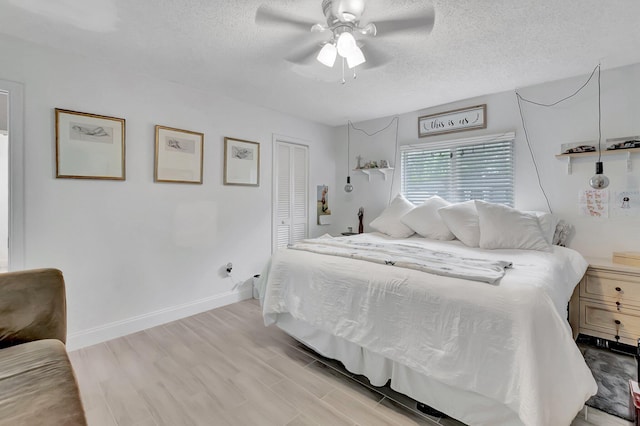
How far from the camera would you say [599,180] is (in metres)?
2.47

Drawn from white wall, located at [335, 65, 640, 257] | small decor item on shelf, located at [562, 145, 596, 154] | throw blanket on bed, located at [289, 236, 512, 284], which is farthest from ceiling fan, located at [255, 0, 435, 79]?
small decor item on shelf, located at [562, 145, 596, 154]

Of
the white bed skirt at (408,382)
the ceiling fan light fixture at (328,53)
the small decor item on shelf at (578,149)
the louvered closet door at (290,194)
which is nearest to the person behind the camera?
the white bed skirt at (408,382)

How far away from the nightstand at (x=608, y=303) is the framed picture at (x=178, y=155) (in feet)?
12.3

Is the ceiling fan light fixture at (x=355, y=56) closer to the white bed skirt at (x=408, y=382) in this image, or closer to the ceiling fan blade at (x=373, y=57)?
the ceiling fan blade at (x=373, y=57)

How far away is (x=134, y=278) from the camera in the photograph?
9.04 ft

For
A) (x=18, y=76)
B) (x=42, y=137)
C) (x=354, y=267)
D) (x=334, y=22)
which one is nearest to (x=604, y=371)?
(x=354, y=267)

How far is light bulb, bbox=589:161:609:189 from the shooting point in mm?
2459

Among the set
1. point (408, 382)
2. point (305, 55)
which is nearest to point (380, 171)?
point (305, 55)

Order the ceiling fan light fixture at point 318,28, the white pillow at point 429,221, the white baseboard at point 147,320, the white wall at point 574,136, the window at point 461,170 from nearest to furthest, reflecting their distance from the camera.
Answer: the ceiling fan light fixture at point 318,28, the white baseboard at point 147,320, the white wall at point 574,136, the white pillow at point 429,221, the window at point 461,170

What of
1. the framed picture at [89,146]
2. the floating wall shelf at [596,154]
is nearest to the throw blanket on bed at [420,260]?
the floating wall shelf at [596,154]

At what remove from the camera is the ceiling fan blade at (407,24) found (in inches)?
73.5

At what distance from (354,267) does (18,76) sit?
285cm

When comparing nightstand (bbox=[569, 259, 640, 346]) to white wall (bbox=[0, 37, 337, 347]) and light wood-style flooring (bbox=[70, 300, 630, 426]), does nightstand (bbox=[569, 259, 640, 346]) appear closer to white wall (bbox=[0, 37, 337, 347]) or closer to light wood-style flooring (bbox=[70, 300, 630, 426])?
light wood-style flooring (bbox=[70, 300, 630, 426])

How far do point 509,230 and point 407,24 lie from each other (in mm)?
1888
